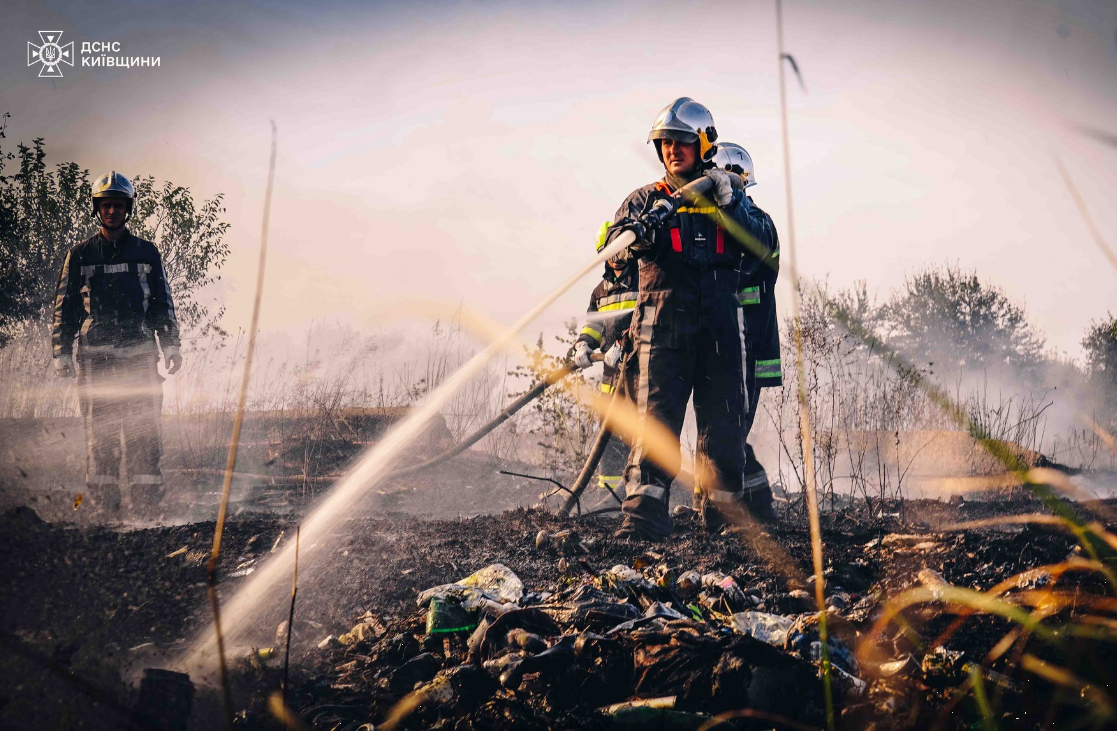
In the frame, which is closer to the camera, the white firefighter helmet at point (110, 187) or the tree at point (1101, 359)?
the white firefighter helmet at point (110, 187)

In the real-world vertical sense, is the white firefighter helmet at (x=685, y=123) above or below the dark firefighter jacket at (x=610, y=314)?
above

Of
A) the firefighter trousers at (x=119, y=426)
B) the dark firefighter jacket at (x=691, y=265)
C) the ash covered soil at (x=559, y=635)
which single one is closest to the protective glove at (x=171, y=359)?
the firefighter trousers at (x=119, y=426)

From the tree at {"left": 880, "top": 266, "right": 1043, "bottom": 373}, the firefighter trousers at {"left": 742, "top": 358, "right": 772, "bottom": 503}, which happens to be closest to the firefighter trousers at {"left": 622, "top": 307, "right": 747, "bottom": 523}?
the firefighter trousers at {"left": 742, "top": 358, "right": 772, "bottom": 503}

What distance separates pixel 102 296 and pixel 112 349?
0.46 meters

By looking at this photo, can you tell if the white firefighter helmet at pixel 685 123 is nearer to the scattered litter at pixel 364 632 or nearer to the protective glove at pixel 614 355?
the protective glove at pixel 614 355

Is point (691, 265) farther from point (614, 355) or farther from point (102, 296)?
point (102, 296)

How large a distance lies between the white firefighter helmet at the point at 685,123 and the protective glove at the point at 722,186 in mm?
297

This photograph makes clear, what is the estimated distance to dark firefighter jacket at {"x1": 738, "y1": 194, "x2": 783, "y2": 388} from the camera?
A: 15.7 ft

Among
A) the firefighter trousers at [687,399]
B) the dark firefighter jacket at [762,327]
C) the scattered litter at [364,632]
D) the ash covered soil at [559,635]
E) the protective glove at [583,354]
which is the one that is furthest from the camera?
the protective glove at [583,354]

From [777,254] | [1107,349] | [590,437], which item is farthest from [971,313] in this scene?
[777,254]

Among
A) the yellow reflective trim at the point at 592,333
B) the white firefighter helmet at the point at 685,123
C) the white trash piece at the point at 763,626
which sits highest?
the white firefighter helmet at the point at 685,123

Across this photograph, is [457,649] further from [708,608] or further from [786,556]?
[786,556]

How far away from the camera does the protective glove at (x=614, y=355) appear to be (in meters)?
5.44

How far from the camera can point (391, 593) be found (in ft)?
10.9
